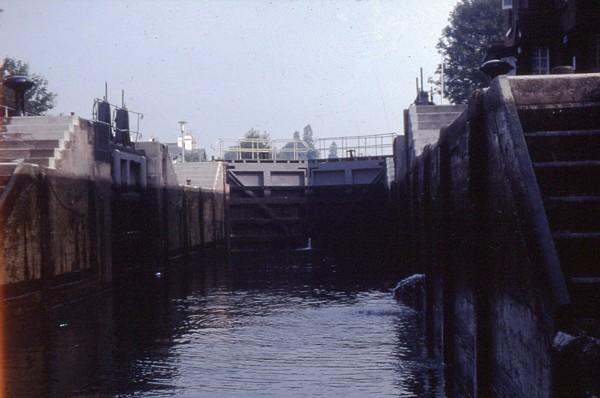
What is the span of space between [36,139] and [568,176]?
1332 cm

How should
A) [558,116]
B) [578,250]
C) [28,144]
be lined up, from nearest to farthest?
[578,250] < [558,116] < [28,144]

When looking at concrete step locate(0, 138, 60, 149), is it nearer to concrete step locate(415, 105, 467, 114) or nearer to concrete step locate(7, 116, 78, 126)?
concrete step locate(7, 116, 78, 126)

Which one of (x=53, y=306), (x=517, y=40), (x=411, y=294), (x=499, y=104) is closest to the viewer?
(x=499, y=104)

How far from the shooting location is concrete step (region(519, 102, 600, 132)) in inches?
215

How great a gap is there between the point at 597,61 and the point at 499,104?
13.7m

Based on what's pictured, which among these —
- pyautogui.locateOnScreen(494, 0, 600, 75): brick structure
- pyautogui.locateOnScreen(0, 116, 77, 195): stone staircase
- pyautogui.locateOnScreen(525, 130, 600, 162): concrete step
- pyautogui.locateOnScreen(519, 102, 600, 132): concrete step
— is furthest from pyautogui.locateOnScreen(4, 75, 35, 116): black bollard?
pyautogui.locateOnScreen(525, 130, 600, 162): concrete step

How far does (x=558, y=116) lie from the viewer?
5488 mm

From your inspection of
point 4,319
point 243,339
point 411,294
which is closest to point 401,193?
point 411,294

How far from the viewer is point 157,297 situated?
53.0ft

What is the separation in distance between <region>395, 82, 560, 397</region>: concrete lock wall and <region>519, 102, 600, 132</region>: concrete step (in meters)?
0.34

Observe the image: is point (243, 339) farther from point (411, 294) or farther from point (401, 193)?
point (401, 193)

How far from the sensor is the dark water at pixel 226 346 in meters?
7.93

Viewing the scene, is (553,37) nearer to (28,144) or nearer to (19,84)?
(28,144)

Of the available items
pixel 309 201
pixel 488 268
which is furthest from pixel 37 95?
pixel 488 268
